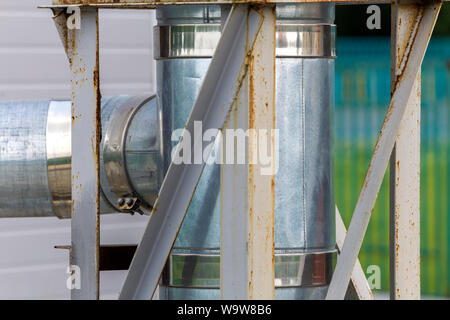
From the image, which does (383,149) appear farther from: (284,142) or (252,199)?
(252,199)

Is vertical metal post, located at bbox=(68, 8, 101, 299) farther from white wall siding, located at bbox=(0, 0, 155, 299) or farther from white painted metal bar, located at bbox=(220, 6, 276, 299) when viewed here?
white wall siding, located at bbox=(0, 0, 155, 299)

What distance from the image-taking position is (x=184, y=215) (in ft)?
8.85

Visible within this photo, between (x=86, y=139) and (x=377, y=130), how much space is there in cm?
406

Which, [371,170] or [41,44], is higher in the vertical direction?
[41,44]

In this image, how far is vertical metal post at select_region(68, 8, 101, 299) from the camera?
2.87m

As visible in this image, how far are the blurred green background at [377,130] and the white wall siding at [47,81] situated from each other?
1.66 metres

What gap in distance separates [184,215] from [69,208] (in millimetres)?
668

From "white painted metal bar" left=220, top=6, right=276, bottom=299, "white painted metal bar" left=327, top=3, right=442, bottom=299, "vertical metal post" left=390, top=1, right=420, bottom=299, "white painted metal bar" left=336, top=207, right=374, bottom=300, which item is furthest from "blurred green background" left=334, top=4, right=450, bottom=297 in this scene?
"white painted metal bar" left=220, top=6, right=276, bottom=299

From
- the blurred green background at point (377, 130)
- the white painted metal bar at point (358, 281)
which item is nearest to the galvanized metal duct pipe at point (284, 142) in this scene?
the white painted metal bar at point (358, 281)

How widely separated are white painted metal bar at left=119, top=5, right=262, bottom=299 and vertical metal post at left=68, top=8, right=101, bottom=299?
0.82 ft

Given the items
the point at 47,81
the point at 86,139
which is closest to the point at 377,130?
the point at 47,81

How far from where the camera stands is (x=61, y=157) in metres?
3.15

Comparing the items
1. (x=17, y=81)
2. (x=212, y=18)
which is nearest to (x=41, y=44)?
(x=17, y=81)
